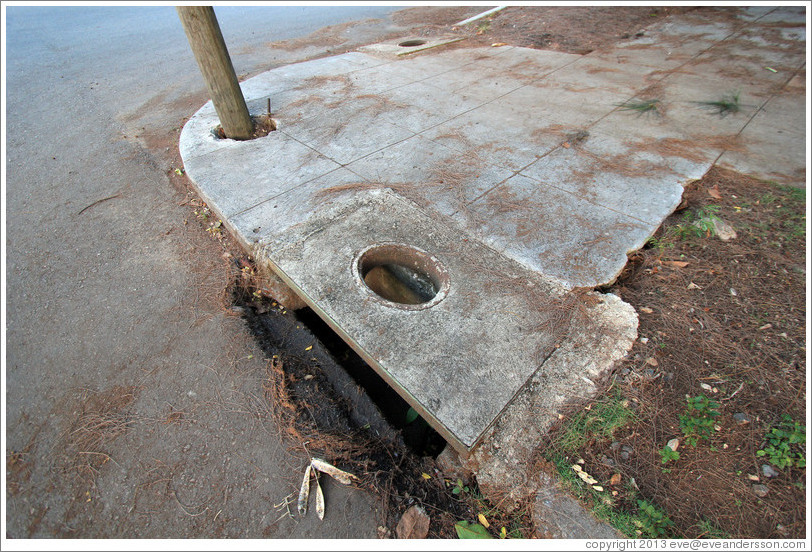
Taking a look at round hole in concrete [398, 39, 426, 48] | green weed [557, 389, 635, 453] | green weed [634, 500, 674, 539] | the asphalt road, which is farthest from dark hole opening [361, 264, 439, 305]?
round hole in concrete [398, 39, 426, 48]

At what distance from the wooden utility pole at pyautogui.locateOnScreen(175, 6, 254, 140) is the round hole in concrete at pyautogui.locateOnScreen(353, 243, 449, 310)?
266 cm

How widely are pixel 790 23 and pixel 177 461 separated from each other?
40.6 ft

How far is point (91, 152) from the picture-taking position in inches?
187

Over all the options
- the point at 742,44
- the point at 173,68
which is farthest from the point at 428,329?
the point at 742,44

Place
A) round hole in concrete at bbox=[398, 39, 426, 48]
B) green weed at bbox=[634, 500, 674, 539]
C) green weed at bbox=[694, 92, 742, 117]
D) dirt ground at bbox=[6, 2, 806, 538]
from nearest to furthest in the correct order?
green weed at bbox=[634, 500, 674, 539] → dirt ground at bbox=[6, 2, 806, 538] → green weed at bbox=[694, 92, 742, 117] → round hole in concrete at bbox=[398, 39, 426, 48]

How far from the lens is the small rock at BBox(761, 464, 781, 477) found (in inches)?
72.8

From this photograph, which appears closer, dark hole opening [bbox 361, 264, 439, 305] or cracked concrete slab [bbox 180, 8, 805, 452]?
cracked concrete slab [bbox 180, 8, 805, 452]

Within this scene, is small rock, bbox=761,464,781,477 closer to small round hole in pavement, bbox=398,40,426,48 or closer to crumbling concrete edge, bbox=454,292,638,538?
crumbling concrete edge, bbox=454,292,638,538

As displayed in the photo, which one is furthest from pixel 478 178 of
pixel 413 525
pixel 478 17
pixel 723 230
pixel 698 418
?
pixel 478 17

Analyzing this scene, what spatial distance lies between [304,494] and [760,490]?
216 centimetres

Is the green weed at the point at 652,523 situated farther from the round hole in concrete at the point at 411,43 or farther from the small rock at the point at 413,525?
the round hole in concrete at the point at 411,43

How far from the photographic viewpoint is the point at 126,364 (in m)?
2.52

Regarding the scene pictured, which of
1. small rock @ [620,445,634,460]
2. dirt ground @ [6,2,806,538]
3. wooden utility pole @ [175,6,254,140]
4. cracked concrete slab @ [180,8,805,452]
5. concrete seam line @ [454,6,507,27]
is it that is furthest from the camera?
concrete seam line @ [454,6,507,27]

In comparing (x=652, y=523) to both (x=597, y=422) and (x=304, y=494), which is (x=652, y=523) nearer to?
(x=597, y=422)
